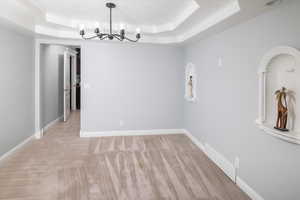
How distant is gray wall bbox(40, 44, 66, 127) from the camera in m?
4.85

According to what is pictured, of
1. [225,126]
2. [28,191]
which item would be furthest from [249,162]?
[28,191]

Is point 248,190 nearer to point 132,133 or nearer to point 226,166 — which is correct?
point 226,166

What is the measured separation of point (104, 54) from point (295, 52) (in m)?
3.80

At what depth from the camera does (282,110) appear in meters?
1.93

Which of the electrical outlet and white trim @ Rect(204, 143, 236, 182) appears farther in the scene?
white trim @ Rect(204, 143, 236, 182)

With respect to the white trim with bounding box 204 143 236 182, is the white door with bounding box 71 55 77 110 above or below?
above

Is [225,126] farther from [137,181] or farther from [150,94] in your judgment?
[150,94]

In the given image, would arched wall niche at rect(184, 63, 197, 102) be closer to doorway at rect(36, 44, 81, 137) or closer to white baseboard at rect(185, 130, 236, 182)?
white baseboard at rect(185, 130, 236, 182)

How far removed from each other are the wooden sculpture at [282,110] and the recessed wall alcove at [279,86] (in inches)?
1.3

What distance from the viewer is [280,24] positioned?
2033mm

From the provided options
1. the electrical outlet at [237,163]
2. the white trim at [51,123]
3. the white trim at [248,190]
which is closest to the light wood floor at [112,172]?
the white trim at [248,190]

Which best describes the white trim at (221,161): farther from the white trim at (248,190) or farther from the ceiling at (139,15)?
the ceiling at (139,15)

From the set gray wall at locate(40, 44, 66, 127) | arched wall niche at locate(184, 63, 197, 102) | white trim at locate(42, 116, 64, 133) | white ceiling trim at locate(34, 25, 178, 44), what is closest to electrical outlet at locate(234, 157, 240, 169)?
arched wall niche at locate(184, 63, 197, 102)

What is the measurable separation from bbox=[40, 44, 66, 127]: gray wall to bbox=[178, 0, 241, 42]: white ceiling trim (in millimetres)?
3229
